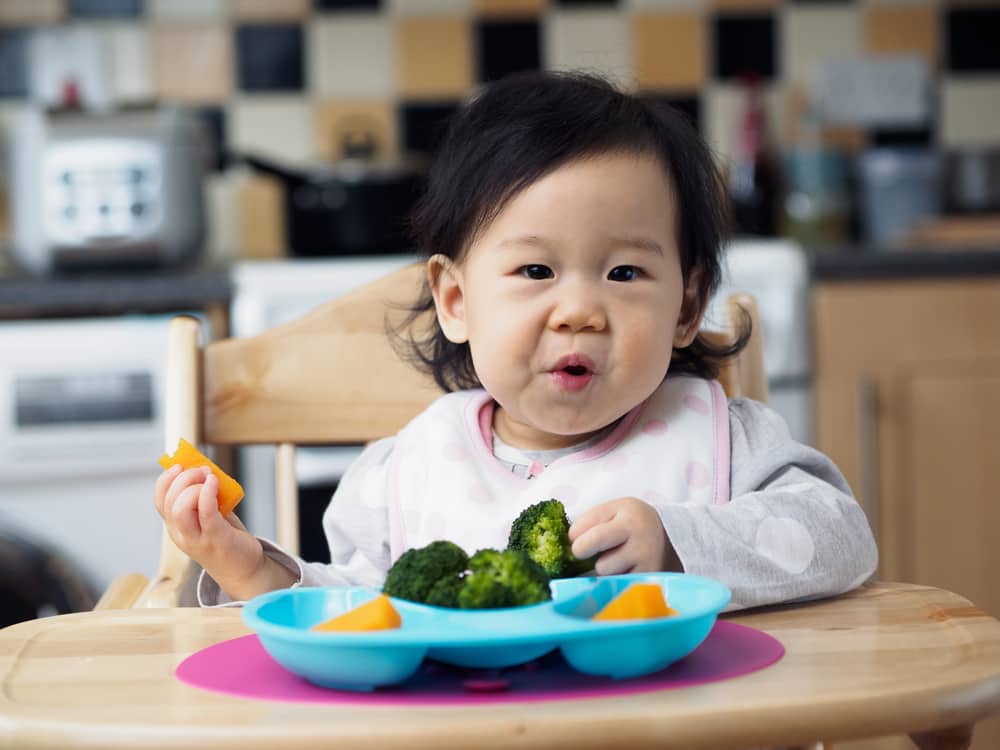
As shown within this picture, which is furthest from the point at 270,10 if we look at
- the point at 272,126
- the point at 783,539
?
the point at 783,539

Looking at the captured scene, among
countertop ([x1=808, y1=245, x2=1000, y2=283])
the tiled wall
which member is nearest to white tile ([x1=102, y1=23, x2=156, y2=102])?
the tiled wall

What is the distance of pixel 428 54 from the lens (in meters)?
2.74

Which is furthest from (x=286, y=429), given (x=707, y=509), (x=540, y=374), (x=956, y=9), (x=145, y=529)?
(x=956, y=9)

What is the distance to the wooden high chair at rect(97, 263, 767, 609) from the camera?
1.21 metres

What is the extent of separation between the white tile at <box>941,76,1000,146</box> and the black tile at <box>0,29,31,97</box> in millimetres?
1798

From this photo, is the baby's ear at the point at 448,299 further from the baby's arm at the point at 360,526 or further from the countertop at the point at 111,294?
the countertop at the point at 111,294

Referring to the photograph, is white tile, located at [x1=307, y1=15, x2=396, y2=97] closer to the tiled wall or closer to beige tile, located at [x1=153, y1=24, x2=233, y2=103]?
the tiled wall

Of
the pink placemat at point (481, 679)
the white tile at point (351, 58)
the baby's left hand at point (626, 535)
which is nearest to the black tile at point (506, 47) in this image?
A: the white tile at point (351, 58)

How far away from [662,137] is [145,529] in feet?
4.22

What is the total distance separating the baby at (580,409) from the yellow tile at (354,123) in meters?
1.68

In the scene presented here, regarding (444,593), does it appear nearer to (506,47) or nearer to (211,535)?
(211,535)

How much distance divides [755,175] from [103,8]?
1.29 meters

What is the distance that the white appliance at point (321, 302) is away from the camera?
2.06 m

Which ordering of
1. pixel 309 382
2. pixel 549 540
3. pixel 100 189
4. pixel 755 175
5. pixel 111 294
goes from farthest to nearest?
pixel 755 175, pixel 100 189, pixel 111 294, pixel 309 382, pixel 549 540
